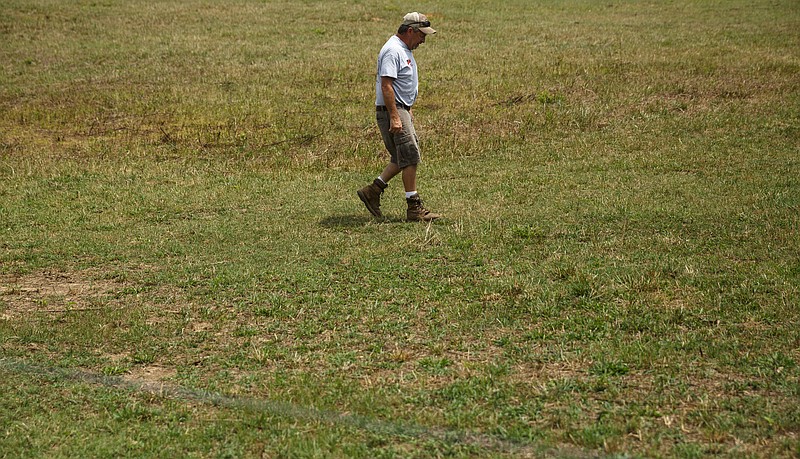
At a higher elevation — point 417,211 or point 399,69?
point 399,69

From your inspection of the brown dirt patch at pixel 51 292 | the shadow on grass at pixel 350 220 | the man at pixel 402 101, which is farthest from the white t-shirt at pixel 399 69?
the brown dirt patch at pixel 51 292

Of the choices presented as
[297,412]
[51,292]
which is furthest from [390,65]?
[297,412]

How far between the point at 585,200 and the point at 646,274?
287cm

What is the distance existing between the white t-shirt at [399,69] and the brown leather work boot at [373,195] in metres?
0.83

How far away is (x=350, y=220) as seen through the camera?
9516 millimetres

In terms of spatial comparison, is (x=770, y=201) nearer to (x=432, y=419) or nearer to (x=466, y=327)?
(x=466, y=327)

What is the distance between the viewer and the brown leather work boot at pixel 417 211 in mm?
Result: 9180

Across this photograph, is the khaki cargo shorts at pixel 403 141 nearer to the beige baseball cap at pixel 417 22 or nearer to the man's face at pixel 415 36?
the man's face at pixel 415 36

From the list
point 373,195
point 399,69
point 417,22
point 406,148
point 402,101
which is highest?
point 417,22

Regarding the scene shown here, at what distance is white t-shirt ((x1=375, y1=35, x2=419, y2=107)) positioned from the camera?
8859 millimetres

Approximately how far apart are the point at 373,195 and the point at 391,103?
1.02 meters

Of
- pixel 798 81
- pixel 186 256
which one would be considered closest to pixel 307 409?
pixel 186 256

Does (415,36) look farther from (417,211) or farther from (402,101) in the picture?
(417,211)

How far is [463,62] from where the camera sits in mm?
21406
